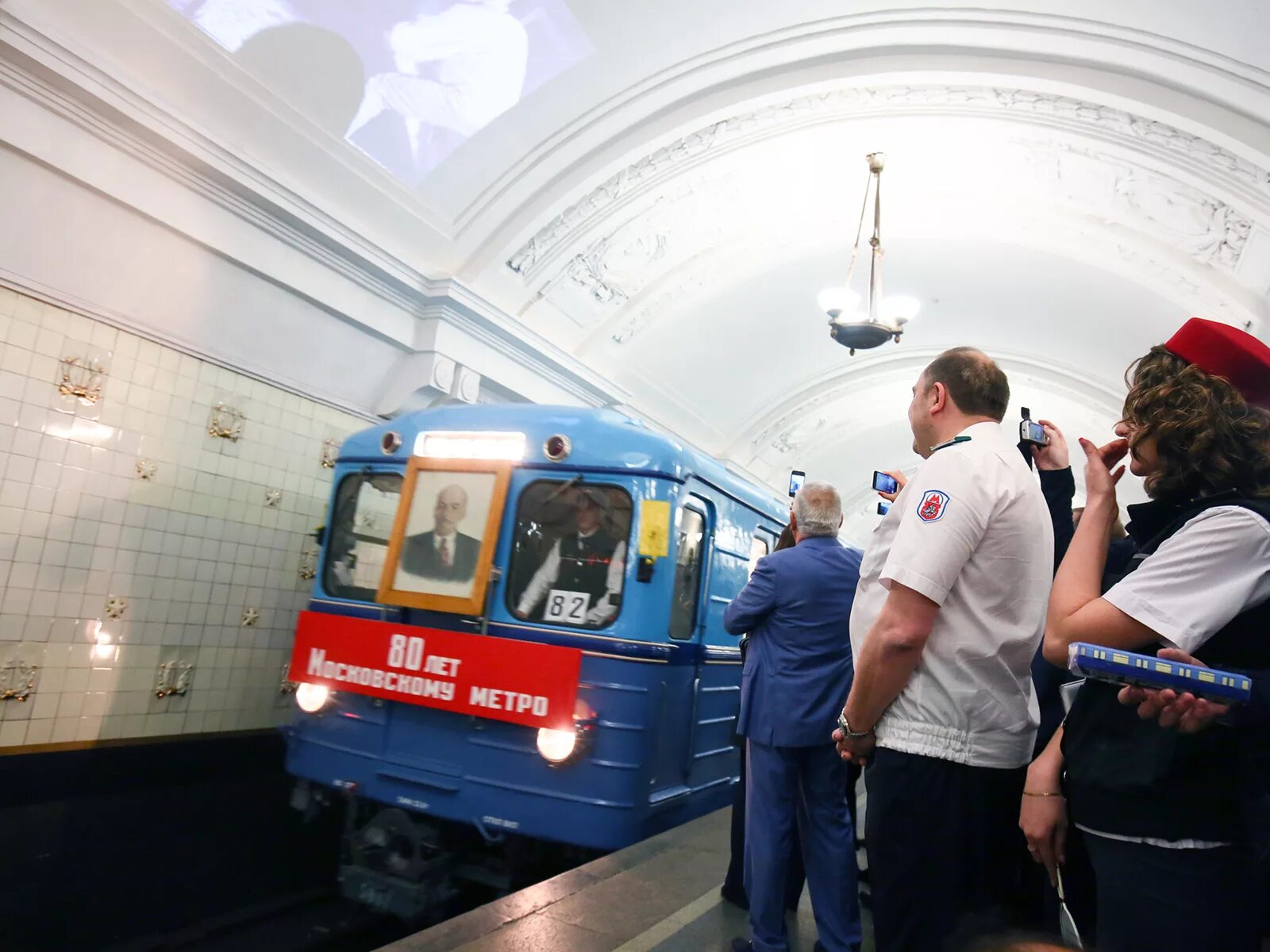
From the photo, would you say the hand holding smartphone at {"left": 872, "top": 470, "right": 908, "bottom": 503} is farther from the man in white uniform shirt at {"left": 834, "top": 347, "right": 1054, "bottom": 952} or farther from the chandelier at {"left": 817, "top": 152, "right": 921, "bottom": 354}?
the chandelier at {"left": 817, "top": 152, "right": 921, "bottom": 354}

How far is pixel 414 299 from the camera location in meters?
7.89

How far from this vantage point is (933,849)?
1730 millimetres

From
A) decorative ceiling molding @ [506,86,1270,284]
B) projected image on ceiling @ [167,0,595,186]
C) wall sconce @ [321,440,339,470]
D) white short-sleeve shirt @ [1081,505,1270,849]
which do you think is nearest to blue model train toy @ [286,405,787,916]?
wall sconce @ [321,440,339,470]

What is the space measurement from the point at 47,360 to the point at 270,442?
177 centimetres

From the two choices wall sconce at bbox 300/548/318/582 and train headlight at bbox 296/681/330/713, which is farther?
wall sconce at bbox 300/548/318/582

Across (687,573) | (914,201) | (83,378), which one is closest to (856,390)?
(914,201)

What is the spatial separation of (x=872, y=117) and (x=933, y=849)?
791 centimetres

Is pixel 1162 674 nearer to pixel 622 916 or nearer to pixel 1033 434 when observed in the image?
pixel 1033 434

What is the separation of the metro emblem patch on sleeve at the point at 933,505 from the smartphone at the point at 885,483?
2.00 ft

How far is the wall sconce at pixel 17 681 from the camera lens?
195 inches

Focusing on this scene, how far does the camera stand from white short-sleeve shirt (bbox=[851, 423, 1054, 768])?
70.7 inches

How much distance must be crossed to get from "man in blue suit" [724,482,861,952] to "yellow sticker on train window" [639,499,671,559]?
898mm

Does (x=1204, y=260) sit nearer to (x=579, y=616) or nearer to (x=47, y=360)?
(x=579, y=616)

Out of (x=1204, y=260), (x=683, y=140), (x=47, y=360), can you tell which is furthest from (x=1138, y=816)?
(x=1204, y=260)
